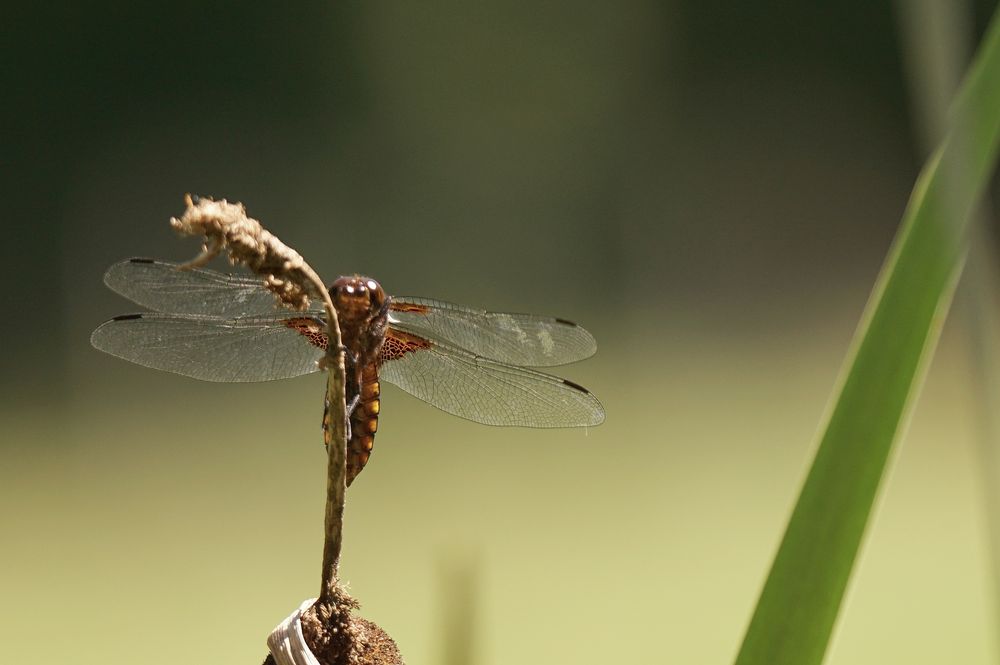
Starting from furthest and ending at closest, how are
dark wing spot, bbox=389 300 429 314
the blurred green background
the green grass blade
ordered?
the blurred green background, dark wing spot, bbox=389 300 429 314, the green grass blade

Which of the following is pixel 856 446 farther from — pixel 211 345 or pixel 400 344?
pixel 211 345

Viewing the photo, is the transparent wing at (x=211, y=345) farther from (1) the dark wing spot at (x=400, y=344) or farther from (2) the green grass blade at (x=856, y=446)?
(2) the green grass blade at (x=856, y=446)

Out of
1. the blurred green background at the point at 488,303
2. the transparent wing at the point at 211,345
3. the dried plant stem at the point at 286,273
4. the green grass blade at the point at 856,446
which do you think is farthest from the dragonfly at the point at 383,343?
the blurred green background at the point at 488,303

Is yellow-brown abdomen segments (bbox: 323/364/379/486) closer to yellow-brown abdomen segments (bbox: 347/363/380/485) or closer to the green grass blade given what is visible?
yellow-brown abdomen segments (bbox: 347/363/380/485)

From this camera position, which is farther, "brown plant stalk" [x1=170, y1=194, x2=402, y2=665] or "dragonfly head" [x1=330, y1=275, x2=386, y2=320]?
"dragonfly head" [x1=330, y1=275, x2=386, y2=320]

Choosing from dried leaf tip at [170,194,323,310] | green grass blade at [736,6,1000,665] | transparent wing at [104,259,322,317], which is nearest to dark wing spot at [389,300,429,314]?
transparent wing at [104,259,322,317]

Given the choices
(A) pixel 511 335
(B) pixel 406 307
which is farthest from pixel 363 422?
(A) pixel 511 335

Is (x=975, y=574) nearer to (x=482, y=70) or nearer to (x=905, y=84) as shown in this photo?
(x=905, y=84)
